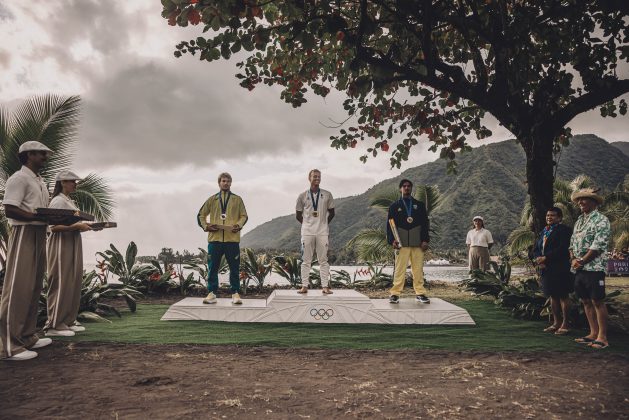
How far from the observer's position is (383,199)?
14.0m

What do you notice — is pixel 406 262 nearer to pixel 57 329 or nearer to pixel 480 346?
pixel 480 346

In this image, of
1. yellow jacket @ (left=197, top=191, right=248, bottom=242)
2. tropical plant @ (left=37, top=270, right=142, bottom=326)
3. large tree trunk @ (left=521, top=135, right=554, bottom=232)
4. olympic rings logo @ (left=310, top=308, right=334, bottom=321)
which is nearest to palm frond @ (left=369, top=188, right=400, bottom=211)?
large tree trunk @ (left=521, top=135, right=554, bottom=232)

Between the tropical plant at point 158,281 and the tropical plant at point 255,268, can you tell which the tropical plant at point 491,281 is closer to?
the tropical plant at point 255,268

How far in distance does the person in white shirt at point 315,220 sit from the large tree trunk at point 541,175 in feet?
11.8

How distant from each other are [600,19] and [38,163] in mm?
8966

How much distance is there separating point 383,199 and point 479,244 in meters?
3.41

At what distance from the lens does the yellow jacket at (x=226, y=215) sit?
712 cm

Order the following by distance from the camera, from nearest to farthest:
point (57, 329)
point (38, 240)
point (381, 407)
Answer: point (381, 407), point (38, 240), point (57, 329)

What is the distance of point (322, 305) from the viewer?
7266mm

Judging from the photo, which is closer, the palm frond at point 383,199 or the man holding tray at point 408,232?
the man holding tray at point 408,232

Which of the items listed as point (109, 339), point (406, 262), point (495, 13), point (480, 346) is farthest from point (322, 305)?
point (495, 13)

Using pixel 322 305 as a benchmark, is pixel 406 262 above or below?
above

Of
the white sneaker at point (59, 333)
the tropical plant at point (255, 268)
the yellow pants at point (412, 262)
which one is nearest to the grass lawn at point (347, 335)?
the white sneaker at point (59, 333)

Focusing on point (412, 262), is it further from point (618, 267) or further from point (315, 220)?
point (618, 267)
